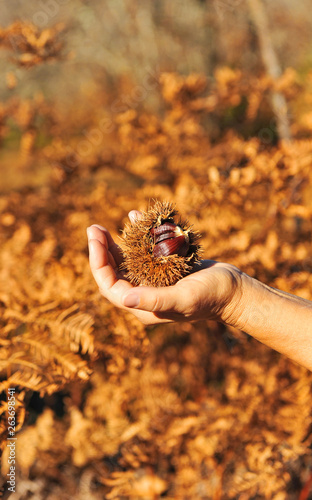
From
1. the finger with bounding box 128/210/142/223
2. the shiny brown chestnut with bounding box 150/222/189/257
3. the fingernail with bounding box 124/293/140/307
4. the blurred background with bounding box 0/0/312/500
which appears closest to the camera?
the fingernail with bounding box 124/293/140/307

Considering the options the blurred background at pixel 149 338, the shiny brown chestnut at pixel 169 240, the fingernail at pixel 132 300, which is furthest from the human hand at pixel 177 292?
the blurred background at pixel 149 338

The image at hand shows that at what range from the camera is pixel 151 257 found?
159cm

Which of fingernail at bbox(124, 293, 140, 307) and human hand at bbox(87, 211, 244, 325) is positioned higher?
human hand at bbox(87, 211, 244, 325)

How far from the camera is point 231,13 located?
6023mm

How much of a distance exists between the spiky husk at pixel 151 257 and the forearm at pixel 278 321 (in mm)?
282

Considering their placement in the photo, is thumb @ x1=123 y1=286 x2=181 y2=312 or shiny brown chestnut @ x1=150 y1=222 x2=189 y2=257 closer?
thumb @ x1=123 y1=286 x2=181 y2=312

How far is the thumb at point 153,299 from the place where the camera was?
1359mm

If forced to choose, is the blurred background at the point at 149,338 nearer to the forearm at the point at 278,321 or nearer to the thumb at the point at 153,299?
the thumb at the point at 153,299

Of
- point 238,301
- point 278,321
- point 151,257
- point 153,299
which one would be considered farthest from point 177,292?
point 278,321

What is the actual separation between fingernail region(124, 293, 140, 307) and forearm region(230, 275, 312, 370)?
50cm

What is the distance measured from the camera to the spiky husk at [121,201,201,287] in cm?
156

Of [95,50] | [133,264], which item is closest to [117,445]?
[133,264]

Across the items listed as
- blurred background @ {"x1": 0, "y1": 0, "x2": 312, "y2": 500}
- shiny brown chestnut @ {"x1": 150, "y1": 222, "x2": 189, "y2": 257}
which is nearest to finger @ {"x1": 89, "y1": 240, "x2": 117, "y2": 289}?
shiny brown chestnut @ {"x1": 150, "y1": 222, "x2": 189, "y2": 257}

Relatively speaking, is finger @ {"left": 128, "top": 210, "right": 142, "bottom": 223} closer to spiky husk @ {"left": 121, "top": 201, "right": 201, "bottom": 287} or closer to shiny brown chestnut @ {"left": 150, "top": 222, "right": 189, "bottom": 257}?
spiky husk @ {"left": 121, "top": 201, "right": 201, "bottom": 287}
